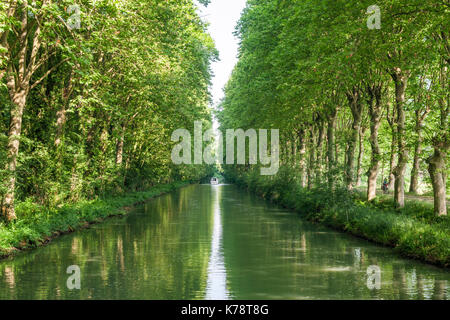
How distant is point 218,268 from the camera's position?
50.0 feet

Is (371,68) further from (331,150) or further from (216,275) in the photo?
(216,275)

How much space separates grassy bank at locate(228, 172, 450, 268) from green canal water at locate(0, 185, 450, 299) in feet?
1.93

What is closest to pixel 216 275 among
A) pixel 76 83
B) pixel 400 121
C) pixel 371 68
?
pixel 400 121

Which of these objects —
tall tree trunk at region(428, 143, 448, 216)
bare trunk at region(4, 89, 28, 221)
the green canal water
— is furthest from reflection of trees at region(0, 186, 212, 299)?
tall tree trunk at region(428, 143, 448, 216)

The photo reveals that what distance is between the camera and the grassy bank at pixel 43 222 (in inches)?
674

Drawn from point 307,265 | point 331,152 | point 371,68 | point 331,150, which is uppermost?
point 371,68

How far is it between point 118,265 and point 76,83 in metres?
13.2

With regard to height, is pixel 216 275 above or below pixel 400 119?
below

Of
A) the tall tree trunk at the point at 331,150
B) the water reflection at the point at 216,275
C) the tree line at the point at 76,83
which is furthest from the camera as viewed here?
the tall tree trunk at the point at 331,150

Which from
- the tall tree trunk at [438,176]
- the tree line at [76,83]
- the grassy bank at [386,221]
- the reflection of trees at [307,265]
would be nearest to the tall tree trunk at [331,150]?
the grassy bank at [386,221]

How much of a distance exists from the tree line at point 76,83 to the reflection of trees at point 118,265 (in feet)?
9.70

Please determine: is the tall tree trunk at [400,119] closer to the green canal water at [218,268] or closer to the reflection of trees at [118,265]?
the green canal water at [218,268]

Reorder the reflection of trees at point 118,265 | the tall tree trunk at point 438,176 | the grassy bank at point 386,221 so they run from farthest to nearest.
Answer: the tall tree trunk at point 438,176 → the grassy bank at point 386,221 → the reflection of trees at point 118,265

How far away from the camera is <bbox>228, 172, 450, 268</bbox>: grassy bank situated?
16.5 metres
